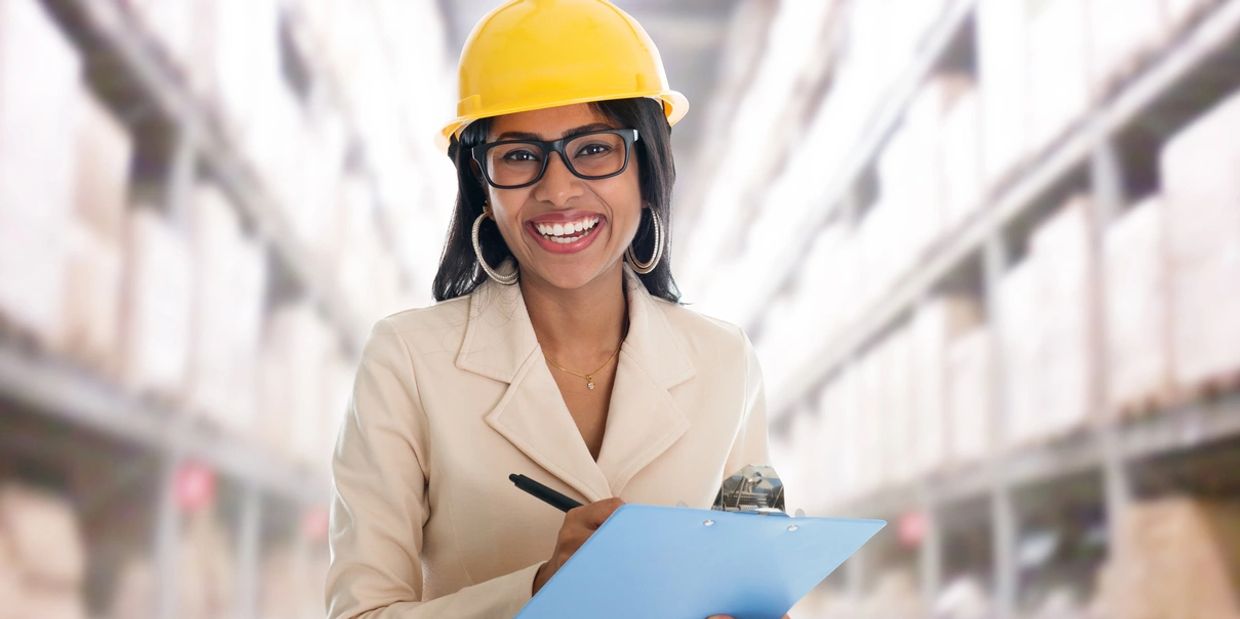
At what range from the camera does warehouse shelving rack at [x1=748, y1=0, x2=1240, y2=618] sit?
212cm

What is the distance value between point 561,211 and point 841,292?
328 cm

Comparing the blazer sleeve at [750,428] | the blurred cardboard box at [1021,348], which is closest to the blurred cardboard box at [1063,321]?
the blurred cardboard box at [1021,348]

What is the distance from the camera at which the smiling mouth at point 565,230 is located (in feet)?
4.17

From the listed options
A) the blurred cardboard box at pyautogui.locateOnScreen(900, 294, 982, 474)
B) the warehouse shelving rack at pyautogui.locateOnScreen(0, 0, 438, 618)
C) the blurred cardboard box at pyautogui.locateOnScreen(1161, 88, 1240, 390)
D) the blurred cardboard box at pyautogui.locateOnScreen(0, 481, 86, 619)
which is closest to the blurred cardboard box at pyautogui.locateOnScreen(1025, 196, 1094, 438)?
the blurred cardboard box at pyautogui.locateOnScreen(1161, 88, 1240, 390)

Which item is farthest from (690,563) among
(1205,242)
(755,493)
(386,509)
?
(1205,242)

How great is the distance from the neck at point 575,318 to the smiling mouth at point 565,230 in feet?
0.37

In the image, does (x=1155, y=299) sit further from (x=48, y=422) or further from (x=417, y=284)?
(x=417, y=284)

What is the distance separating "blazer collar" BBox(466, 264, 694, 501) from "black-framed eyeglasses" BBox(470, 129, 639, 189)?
6.0 inches

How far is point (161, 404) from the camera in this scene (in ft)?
8.32

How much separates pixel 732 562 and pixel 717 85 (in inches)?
203

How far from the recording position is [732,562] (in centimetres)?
100

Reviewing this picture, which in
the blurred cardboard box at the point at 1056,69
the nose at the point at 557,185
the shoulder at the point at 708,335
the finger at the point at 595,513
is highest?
the blurred cardboard box at the point at 1056,69

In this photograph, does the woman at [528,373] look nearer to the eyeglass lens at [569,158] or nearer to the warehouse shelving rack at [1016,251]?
the eyeglass lens at [569,158]

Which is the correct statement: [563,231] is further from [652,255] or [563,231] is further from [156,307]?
[156,307]
